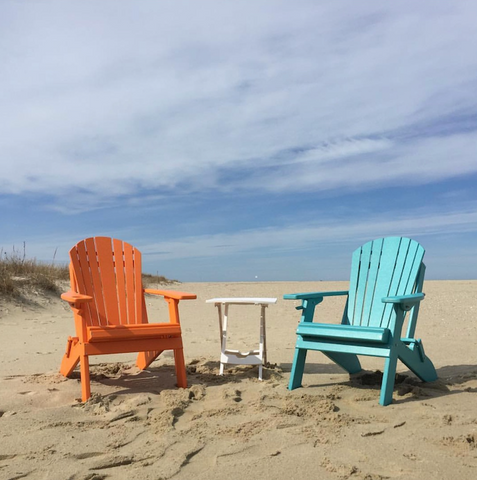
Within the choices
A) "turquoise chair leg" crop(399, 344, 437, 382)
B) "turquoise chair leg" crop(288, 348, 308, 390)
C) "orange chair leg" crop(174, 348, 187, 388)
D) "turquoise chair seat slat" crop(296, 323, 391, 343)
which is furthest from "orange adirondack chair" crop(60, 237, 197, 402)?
"turquoise chair leg" crop(399, 344, 437, 382)

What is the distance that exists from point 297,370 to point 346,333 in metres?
0.49

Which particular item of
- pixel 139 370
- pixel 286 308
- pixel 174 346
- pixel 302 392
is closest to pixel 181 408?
pixel 174 346

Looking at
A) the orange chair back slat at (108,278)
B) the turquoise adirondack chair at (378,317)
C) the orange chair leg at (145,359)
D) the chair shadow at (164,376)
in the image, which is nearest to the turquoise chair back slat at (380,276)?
the turquoise adirondack chair at (378,317)

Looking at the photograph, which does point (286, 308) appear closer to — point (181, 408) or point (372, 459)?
point (181, 408)

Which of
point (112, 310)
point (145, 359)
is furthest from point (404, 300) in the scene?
point (112, 310)

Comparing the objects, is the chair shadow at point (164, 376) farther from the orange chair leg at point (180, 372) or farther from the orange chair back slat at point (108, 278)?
the orange chair back slat at point (108, 278)

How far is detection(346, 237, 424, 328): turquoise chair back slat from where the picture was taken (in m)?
3.96

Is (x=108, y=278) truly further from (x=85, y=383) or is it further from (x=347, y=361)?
(x=347, y=361)

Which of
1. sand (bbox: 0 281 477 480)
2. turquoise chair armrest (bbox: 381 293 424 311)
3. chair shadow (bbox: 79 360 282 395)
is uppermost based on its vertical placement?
turquoise chair armrest (bbox: 381 293 424 311)

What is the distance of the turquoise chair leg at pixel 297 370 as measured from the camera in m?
3.63

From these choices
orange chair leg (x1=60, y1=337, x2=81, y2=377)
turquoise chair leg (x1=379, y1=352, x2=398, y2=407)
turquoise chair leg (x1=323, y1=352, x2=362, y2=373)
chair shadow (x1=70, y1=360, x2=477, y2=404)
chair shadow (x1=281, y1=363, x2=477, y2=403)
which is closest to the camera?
turquoise chair leg (x1=379, y1=352, x2=398, y2=407)

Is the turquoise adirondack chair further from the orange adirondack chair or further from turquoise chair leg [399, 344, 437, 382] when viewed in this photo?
the orange adirondack chair

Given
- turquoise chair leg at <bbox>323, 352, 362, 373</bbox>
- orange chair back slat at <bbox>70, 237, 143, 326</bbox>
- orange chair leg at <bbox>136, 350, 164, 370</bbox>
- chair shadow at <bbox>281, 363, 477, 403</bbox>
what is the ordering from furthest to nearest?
orange chair back slat at <bbox>70, 237, 143, 326</bbox>
orange chair leg at <bbox>136, 350, 164, 370</bbox>
turquoise chair leg at <bbox>323, 352, 362, 373</bbox>
chair shadow at <bbox>281, 363, 477, 403</bbox>

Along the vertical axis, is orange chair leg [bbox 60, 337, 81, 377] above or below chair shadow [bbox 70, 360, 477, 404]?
above
